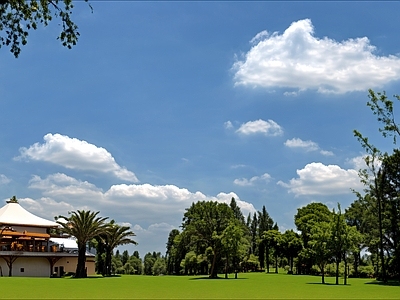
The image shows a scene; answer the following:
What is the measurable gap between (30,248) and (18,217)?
8073 millimetres

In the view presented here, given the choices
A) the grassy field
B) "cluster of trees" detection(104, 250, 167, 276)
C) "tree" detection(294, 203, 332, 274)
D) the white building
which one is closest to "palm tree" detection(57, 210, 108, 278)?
the white building

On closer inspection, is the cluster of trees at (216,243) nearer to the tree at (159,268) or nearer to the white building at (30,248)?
the tree at (159,268)

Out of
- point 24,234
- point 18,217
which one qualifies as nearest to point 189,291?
point 24,234

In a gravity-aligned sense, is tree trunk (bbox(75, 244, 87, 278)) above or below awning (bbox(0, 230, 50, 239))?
below

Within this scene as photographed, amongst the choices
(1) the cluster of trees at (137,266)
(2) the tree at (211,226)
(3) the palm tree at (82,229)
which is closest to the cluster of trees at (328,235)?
(2) the tree at (211,226)

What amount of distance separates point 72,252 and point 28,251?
7.56 metres

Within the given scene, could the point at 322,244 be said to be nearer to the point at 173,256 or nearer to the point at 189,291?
the point at 189,291

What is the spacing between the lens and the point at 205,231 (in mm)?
65250

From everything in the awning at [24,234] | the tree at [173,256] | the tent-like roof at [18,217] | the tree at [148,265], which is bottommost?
the tree at [148,265]

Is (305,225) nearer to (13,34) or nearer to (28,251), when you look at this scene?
(28,251)

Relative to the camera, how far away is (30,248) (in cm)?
7144

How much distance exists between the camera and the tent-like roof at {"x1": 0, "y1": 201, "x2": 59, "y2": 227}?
247 ft

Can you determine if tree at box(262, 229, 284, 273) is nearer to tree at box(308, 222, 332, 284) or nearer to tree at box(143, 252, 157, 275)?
tree at box(308, 222, 332, 284)

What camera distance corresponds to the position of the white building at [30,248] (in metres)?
69.6
